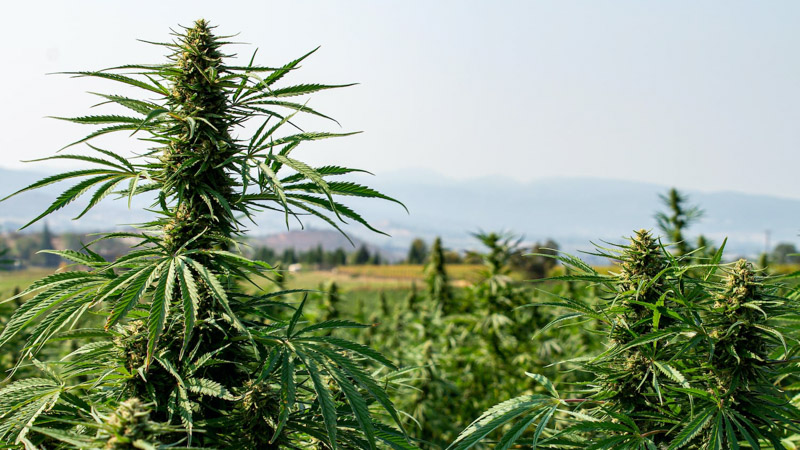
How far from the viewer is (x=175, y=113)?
181 cm

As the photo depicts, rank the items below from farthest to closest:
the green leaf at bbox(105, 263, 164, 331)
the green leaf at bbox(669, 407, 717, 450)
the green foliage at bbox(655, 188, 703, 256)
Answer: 1. the green foliage at bbox(655, 188, 703, 256)
2. the green leaf at bbox(669, 407, 717, 450)
3. the green leaf at bbox(105, 263, 164, 331)

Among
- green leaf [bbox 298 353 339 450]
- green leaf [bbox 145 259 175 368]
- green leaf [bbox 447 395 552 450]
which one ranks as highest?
green leaf [bbox 145 259 175 368]

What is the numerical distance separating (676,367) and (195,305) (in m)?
1.75

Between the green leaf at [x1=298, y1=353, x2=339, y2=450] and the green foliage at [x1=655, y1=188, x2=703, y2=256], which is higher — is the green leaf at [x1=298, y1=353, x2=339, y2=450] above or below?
below

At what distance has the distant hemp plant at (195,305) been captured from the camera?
1.58 m

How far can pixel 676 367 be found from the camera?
6.48ft

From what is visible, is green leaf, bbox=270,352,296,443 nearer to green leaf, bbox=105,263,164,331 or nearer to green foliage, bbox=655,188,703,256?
green leaf, bbox=105,263,164,331

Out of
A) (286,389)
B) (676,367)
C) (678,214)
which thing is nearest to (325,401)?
(286,389)

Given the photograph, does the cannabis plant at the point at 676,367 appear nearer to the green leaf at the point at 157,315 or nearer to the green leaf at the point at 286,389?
the green leaf at the point at 286,389

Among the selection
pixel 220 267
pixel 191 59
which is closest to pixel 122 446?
pixel 220 267

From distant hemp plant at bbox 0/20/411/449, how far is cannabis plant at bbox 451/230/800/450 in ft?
2.01

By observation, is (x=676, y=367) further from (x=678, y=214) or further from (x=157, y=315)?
(x=678, y=214)

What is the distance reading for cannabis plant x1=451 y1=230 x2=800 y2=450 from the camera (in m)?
1.76

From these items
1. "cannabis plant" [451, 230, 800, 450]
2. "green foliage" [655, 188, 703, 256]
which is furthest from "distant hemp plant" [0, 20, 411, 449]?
"green foliage" [655, 188, 703, 256]
